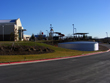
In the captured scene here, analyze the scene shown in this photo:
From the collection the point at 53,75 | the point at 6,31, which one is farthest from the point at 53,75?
the point at 6,31

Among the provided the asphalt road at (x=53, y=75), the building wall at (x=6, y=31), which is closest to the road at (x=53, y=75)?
the asphalt road at (x=53, y=75)

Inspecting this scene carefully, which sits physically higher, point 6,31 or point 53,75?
point 6,31

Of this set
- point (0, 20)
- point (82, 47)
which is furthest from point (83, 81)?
point (0, 20)

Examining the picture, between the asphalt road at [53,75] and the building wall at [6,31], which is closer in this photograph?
the asphalt road at [53,75]

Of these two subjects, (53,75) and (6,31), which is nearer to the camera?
(53,75)

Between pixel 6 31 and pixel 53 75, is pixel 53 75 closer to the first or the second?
pixel 53 75

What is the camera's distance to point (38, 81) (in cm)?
684

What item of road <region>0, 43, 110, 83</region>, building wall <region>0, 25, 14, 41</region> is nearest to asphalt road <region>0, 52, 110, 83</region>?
road <region>0, 43, 110, 83</region>

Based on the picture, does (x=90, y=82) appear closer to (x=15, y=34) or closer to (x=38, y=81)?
(x=38, y=81)

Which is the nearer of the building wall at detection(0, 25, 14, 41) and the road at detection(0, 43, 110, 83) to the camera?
the road at detection(0, 43, 110, 83)

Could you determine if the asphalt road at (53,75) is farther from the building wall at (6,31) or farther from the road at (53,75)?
the building wall at (6,31)

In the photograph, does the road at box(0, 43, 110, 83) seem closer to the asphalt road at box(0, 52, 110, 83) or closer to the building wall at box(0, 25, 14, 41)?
the asphalt road at box(0, 52, 110, 83)

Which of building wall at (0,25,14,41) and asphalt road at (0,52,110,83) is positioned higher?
building wall at (0,25,14,41)

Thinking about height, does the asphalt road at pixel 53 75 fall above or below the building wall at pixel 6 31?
below
